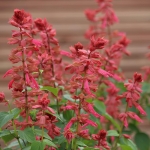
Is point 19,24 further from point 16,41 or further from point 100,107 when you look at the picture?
point 100,107

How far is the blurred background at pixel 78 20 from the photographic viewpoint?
10.4ft

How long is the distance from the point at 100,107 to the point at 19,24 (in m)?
0.39

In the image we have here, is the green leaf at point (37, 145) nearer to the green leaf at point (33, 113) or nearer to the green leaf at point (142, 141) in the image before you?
the green leaf at point (33, 113)

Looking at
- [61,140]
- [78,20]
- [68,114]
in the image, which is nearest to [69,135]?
[61,140]

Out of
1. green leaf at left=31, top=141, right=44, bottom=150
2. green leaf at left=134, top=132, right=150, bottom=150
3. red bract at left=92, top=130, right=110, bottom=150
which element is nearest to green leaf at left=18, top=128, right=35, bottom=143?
Result: green leaf at left=31, top=141, right=44, bottom=150

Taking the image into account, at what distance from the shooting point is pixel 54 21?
325 cm

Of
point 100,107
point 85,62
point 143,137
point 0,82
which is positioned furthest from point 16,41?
point 0,82

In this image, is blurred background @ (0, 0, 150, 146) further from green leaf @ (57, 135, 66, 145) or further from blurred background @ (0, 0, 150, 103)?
green leaf @ (57, 135, 66, 145)

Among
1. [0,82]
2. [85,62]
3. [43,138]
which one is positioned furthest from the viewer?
[0,82]

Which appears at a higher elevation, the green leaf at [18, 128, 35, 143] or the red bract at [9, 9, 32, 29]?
the red bract at [9, 9, 32, 29]

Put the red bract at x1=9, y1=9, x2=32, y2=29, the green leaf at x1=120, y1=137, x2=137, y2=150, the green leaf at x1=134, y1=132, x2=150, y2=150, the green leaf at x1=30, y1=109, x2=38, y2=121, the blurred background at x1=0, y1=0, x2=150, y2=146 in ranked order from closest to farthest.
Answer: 1. the red bract at x1=9, y1=9, x2=32, y2=29
2. the green leaf at x1=30, y1=109, x2=38, y2=121
3. the green leaf at x1=120, y1=137, x2=137, y2=150
4. the green leaf at x1=134, y1=132, x2=150, y2=150
5. the blurred background at x1=0, y1=0, x2=150, y2=146

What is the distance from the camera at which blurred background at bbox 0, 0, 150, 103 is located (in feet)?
10.4

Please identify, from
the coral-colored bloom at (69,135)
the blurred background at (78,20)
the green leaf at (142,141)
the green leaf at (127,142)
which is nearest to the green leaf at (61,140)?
the coral-colored bloom at (69,135)

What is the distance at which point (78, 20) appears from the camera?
328 cm
